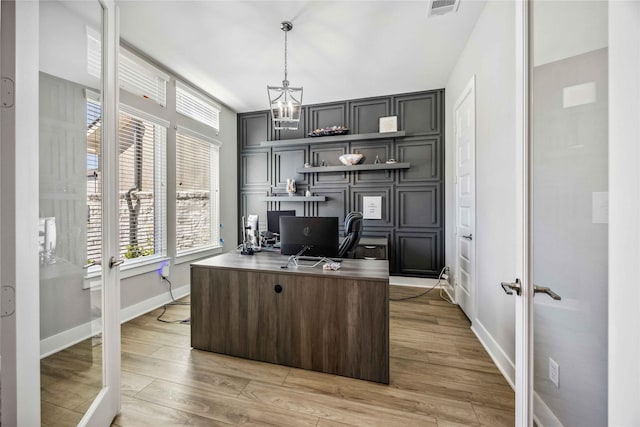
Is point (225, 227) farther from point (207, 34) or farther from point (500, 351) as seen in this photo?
point (500, 351)

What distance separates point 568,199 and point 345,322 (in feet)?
4.67

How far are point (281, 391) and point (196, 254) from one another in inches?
108

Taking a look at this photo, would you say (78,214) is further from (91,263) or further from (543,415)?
(543,415)

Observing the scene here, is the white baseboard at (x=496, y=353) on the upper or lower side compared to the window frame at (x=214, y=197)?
lower

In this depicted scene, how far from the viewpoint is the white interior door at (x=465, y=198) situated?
2.60m

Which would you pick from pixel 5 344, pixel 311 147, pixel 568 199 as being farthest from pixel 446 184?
pixel 5 344

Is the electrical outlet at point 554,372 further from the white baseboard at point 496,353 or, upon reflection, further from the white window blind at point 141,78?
the white window blind at point 141,78

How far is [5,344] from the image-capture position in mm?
795

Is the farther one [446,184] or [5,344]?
[446,184]

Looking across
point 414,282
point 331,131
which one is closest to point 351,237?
point 414,282

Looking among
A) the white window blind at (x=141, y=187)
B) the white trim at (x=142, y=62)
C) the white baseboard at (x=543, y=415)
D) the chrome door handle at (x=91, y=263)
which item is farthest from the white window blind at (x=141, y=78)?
the white baseboard at (x=543, y=415)

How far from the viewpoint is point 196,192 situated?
3.88m

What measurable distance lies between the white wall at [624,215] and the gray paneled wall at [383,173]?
3.36 metres

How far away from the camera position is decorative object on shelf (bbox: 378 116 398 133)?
4.00 metres
